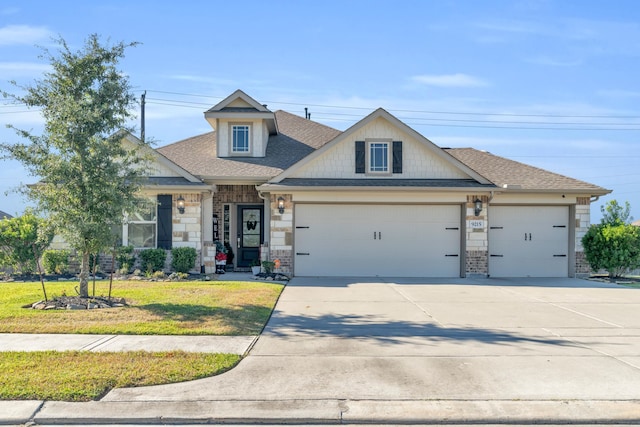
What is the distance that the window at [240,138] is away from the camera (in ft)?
59.5

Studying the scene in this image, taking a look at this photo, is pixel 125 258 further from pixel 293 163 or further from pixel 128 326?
pixel 128 326

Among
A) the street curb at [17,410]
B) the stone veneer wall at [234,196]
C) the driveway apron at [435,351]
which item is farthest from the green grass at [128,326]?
the stone veneer wall at [234,196]

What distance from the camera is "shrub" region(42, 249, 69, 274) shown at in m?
15.3

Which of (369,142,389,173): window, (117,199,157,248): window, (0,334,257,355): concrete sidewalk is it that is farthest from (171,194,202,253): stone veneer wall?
(0,334,257,355): concrete sidewalk

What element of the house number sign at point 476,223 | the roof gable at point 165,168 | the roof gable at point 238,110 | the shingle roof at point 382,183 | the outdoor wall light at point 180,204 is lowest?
the house number sign at point 476,223

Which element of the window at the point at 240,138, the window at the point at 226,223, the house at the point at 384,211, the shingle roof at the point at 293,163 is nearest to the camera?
the house at the point at 384,211

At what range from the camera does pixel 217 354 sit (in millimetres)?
6484

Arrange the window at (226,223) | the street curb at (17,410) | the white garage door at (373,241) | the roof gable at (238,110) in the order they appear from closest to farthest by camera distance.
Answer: the street curb at (17,410) → the white garage door at (373,241) → the roof gable at (238,110) → the window at (226,223)

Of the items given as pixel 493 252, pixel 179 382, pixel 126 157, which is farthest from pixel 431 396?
pixel 493 252

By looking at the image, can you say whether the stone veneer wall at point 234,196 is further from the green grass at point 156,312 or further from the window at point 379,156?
the green grass at point 156,312

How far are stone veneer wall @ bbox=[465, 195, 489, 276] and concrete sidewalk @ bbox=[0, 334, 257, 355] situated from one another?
34.2ft

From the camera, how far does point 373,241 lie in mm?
16297

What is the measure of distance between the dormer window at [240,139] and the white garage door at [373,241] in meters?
3.54

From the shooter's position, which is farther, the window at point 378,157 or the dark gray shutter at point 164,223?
the window at point 378,157
